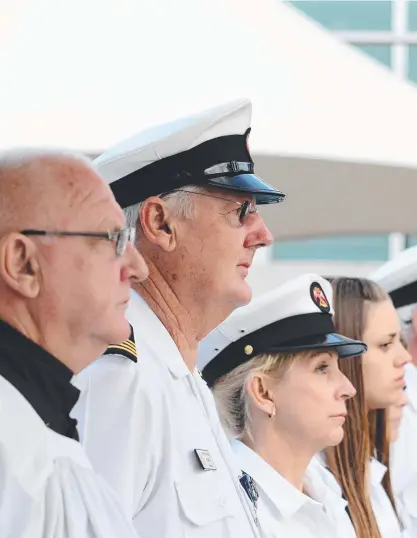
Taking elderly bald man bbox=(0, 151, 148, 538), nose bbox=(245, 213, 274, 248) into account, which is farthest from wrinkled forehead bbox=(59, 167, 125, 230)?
nose bbox=(245, 213, 274, 248)

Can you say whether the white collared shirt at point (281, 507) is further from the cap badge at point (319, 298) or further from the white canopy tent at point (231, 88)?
the white canopy tent at point (231, 88)

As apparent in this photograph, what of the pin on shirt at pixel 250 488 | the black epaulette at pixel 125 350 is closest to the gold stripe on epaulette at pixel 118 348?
the black epaulette at pixel 125 350

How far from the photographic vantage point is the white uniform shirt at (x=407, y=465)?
5.01 m

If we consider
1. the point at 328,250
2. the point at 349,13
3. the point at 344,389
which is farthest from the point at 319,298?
the point at 349,13

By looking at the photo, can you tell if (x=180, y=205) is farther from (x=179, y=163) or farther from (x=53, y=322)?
(x=53, y=322)

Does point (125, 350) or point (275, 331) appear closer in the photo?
point (125, 350)

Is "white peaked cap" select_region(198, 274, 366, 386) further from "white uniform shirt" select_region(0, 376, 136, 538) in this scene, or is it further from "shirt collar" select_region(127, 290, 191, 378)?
"white uniform shirt" select_region(0, 376, 136, 538)

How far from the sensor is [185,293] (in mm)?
2979

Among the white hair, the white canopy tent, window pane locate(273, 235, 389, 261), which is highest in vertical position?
window pane locate(273, 235, 389, 261)

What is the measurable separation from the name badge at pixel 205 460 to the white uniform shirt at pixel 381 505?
5.43 ft

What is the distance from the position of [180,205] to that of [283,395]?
98 centimetres

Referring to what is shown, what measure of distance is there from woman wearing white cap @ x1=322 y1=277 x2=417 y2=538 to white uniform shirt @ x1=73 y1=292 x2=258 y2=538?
1562 millimetres

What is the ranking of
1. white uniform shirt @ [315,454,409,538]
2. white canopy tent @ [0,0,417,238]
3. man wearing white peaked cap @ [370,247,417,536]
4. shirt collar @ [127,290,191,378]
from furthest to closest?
white canopy tent @ [0,0,417,238] → man wearing white peaked cap @ [370,247,417,536] → white uniform shirt @ [315,454,409,538] → shirt collar @ [127,290,191,378]

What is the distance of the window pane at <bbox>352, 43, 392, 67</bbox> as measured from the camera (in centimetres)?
1460
